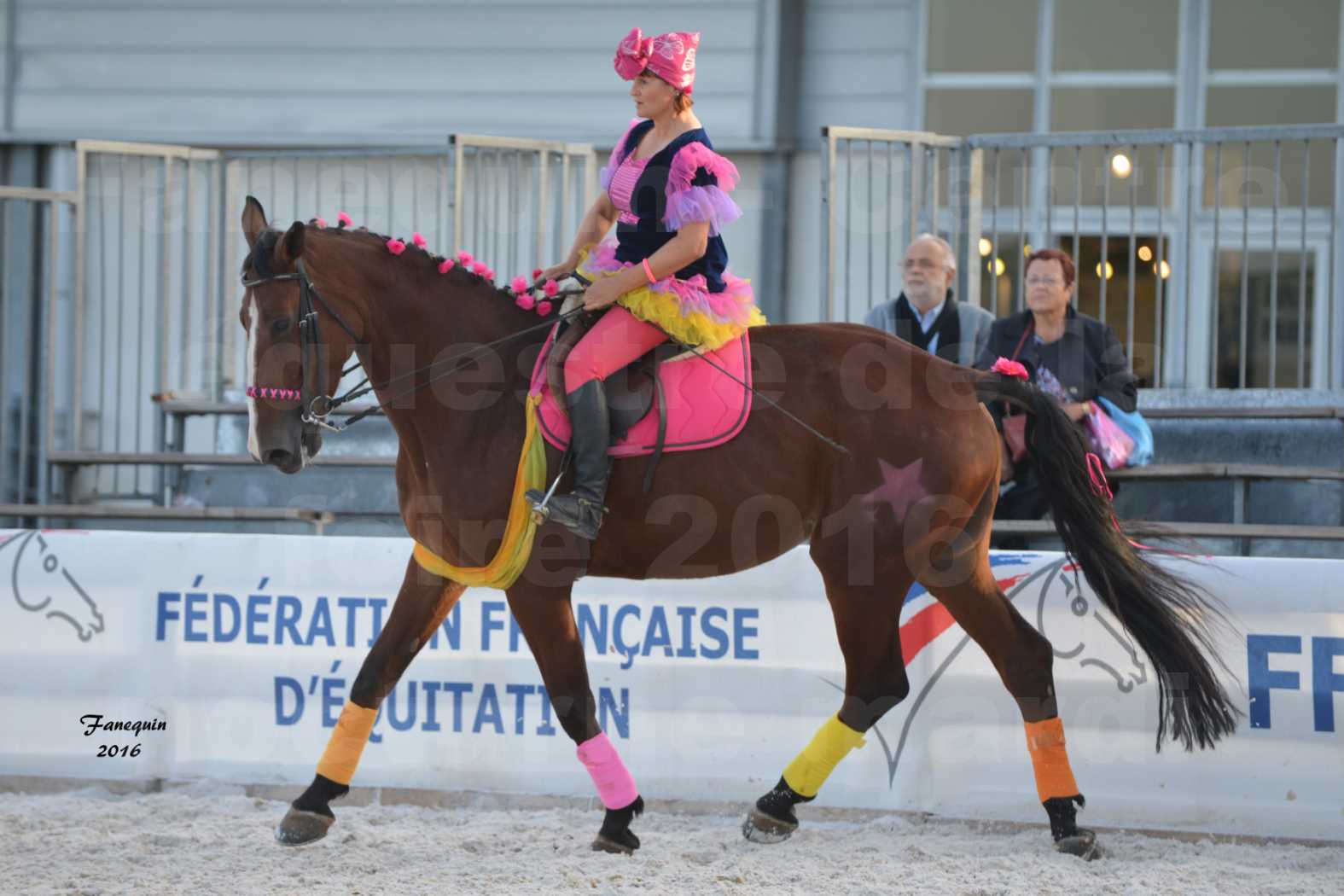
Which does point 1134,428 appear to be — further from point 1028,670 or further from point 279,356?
point 279,356

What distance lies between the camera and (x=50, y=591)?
237 inches

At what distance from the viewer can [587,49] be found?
1053cm

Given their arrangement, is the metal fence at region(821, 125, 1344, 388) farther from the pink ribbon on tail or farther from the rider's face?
the rider's face

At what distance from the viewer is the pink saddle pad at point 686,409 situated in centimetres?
471

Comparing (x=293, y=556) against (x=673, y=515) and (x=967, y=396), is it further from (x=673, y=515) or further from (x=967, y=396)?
(x=967, y=396)

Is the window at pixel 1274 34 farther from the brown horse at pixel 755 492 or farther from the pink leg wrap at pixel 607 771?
the pink leg wrap at pixel 607 771

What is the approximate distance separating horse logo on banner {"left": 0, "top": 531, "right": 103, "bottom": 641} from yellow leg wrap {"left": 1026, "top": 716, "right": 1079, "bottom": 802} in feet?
11.9

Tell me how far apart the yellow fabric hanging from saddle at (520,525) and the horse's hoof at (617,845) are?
921 mm

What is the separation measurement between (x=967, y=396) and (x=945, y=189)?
13.7 feet

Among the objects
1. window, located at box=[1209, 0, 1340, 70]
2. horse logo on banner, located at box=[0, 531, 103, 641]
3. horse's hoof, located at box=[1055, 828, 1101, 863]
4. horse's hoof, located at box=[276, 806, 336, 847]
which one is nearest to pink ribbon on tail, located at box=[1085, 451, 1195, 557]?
horse's hoof, located at box=[1055, 828, 1101, 863]

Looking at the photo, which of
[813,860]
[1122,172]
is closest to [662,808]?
[813,860]

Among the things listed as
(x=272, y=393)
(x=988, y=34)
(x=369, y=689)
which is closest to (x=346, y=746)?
(x=369, y=689)

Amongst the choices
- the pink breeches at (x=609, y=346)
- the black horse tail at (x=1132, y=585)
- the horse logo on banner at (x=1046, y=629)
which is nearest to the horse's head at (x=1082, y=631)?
the horse logo on banner at (x=1046, y=629)

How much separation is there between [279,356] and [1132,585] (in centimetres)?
295
